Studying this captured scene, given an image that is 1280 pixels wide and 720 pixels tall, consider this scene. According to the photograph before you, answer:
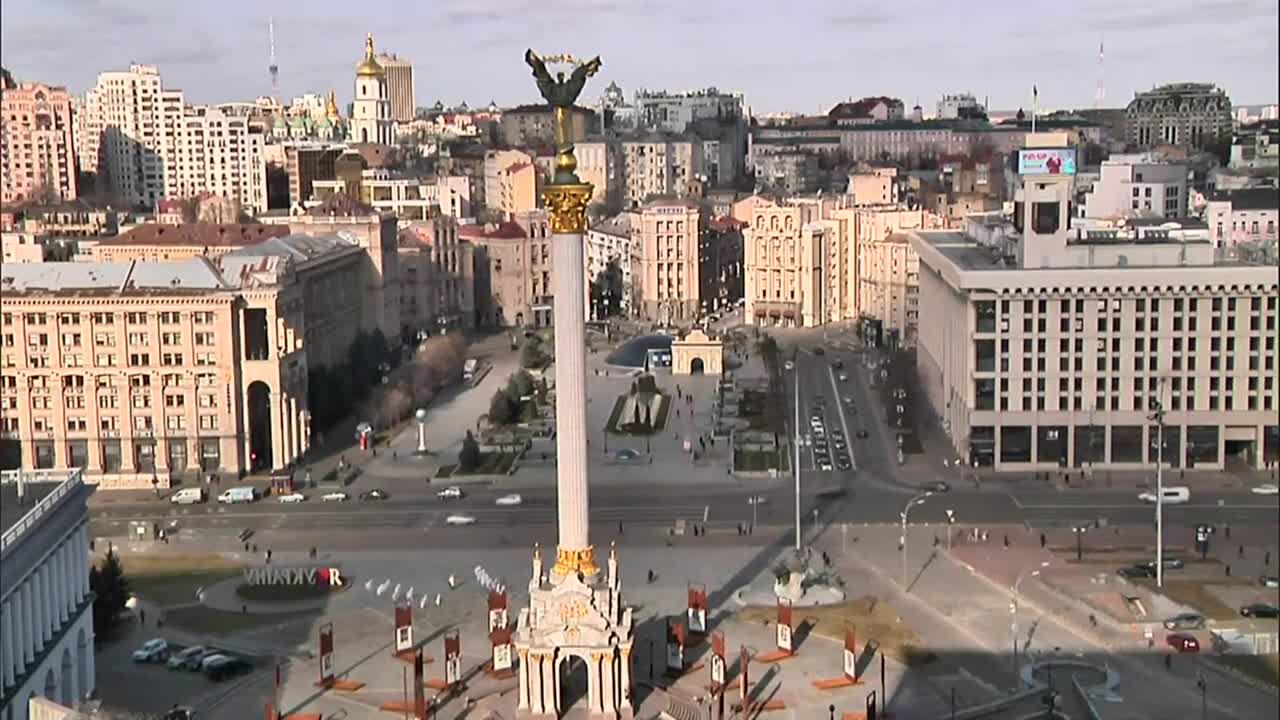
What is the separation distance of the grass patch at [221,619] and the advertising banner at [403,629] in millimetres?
1867

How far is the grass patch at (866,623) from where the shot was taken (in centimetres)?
1502

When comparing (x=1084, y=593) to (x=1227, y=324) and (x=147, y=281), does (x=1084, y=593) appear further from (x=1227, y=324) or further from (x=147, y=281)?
(x=147, y=281)

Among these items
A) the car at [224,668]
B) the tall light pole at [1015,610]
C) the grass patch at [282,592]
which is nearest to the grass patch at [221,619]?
the grass patch at [282,592]

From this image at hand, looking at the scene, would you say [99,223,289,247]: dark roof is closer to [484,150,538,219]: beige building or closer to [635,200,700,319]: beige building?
[635,200,700,319]: beige building

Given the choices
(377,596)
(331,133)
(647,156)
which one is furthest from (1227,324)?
(331,133)

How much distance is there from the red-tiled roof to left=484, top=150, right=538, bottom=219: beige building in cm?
628

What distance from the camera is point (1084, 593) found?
16562 mm

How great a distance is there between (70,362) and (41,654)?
511 inches

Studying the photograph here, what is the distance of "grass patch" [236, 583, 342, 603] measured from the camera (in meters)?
Result: 17.3

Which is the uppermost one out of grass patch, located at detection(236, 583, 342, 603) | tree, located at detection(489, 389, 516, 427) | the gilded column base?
the gilded column base

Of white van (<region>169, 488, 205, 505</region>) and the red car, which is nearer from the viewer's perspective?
the red car

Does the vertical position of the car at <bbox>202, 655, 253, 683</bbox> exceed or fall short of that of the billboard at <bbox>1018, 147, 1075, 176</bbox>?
it falls short

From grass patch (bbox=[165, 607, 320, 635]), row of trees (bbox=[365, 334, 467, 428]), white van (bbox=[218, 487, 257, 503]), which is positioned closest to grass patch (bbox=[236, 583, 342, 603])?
grass patch (bbox=[165, 607, 320, 635])

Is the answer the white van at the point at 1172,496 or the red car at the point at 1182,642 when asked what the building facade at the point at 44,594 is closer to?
the red car at the point at 1182,642
